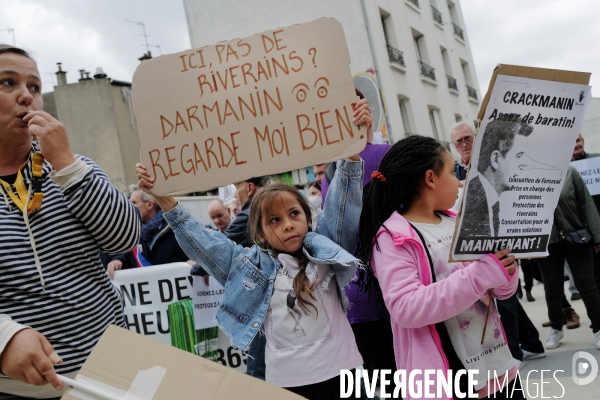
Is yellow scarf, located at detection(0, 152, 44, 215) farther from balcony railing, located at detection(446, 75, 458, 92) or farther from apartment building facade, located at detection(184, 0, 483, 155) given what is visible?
balcony railing, located at detection(446, 75, 458, 92)

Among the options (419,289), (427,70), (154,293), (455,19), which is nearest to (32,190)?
(419,289)

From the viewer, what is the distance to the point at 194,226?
2512mm

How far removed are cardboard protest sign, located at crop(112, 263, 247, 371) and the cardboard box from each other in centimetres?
357

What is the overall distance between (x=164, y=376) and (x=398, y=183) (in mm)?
1408

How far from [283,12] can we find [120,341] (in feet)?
52.6

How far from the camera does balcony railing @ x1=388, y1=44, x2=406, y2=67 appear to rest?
16.0 metres

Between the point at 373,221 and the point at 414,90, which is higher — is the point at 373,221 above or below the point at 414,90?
below

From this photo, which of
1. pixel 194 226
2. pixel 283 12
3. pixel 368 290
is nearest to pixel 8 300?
pixel 194 226

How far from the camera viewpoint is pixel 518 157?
194 cm

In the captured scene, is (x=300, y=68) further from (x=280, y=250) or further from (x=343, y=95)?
(x=280, y=250)

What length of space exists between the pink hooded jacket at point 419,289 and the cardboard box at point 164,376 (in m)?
0.85

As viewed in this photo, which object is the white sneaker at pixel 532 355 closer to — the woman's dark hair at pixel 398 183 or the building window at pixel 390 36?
the woman's dark hair at pixel 398 183

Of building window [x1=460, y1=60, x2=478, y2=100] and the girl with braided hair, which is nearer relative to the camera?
the girl with braided hair

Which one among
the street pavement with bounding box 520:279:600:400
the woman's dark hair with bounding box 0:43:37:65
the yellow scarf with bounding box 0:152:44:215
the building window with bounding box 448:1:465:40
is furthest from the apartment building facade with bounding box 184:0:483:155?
the yellow scarf with bounding box 0:152:44:215
